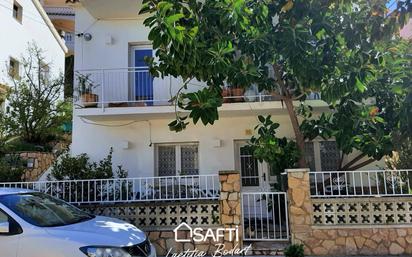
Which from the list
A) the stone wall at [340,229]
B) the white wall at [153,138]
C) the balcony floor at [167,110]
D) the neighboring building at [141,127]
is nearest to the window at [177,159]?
the neighboring building at [141,127]

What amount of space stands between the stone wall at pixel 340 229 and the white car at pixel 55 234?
3616 mm

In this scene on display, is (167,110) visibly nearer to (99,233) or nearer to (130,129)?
(130,129)

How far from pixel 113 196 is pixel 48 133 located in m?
7.19

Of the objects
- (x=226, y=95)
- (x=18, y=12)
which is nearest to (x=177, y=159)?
(x=226, y=95)

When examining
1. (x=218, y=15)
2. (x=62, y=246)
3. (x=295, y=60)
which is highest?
(x=218, y=15)

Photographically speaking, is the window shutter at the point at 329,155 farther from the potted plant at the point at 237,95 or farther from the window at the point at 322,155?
the potted plant at the point at 237,95

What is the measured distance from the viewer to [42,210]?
6.04m

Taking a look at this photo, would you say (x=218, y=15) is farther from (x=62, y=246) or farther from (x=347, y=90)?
(x=62, y=246)

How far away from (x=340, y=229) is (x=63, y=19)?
94.7 ft

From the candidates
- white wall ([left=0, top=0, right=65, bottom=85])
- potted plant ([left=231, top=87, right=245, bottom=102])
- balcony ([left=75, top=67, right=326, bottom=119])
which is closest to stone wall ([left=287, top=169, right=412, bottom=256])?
balcony ([left=75, top=67, right=326, bottom=119])

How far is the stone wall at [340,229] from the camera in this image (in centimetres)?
793

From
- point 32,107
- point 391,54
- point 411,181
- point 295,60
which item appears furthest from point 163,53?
point 32,107

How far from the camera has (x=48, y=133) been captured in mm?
14867

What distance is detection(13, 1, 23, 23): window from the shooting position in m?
19.1
